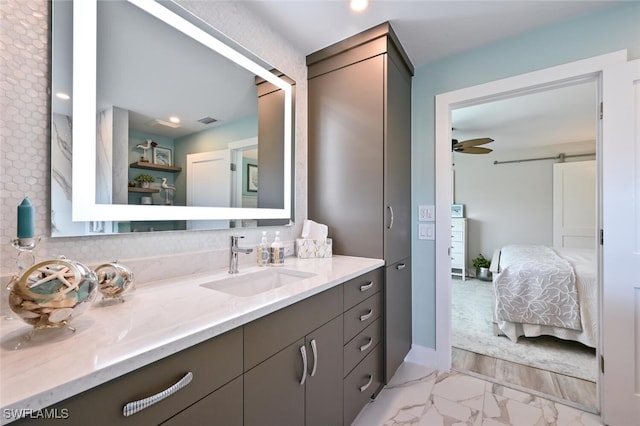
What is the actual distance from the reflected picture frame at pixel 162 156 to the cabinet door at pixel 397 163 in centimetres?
124

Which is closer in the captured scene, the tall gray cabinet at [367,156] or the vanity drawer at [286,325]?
the vanity drawer at [286,325]

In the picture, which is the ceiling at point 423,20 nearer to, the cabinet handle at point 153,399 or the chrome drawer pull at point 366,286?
the chrome drawer pull at point 366,286

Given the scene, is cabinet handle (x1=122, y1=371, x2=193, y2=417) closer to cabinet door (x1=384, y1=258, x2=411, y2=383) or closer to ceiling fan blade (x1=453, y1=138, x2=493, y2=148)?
cabinet door (x1=384, y1=258, x2=411, y2=383)

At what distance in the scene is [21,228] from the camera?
2.36 ft

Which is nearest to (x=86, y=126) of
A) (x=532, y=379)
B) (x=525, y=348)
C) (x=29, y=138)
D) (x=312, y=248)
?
(x=29, y=138)

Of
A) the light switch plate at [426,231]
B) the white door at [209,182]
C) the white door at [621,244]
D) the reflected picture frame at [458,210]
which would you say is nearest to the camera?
the white door at [209,182]

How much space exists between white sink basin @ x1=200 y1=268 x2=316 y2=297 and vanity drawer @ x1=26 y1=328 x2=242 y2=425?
468 mm

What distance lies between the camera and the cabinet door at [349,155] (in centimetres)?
180

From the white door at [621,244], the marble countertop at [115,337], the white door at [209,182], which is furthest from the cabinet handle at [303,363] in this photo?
the white door at [621,244]

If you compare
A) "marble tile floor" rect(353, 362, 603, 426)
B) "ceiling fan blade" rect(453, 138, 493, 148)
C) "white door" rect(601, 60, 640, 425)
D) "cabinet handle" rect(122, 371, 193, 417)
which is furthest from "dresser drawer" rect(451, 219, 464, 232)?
"cabinet handle" rect(122, 371, 193, 417)

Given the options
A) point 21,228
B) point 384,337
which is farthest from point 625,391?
point 21,228

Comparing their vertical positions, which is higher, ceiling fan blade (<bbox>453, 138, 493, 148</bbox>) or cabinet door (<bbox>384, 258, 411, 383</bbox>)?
ceiling fan blade (<bbox>453, 138, 493, 148</bbox>)

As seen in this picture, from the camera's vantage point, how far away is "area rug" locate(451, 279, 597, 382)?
2.12 metres

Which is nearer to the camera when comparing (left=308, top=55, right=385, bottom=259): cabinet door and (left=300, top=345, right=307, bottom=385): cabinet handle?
(left=300, top=345, right=307, bottom=385): cabinet handle
